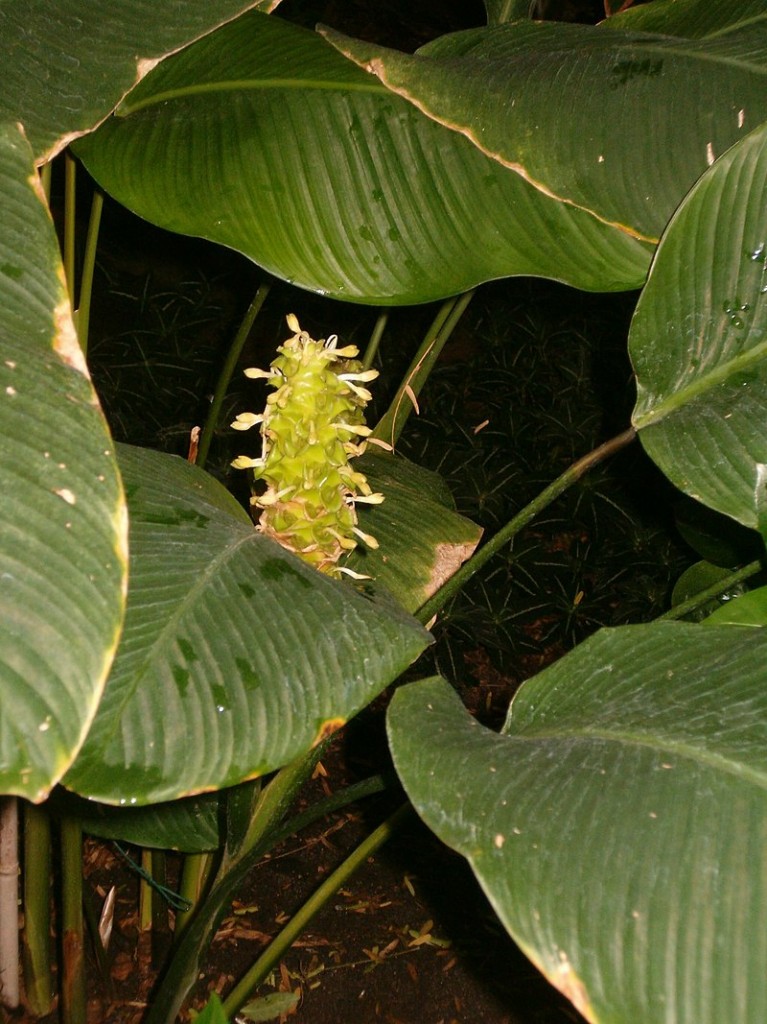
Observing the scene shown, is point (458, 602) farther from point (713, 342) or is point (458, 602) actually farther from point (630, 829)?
point (630, 829)

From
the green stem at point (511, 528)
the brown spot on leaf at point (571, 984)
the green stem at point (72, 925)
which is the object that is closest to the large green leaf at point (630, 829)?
the brown spot on leaf at point (571, 984)

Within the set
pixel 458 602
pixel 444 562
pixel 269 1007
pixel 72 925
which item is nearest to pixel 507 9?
pixel 444 562

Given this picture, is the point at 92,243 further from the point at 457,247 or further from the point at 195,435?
the point at 457,247

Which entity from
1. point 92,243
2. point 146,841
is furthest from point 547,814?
point 92,243

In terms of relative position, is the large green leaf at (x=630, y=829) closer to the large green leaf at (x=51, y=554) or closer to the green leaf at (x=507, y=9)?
the large green leaf at (x=51, y=554)

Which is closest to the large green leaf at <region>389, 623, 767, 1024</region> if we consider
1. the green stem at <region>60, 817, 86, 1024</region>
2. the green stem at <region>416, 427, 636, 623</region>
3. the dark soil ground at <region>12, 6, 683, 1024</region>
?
the green stem at <region>416, 427, 636, 623</region>

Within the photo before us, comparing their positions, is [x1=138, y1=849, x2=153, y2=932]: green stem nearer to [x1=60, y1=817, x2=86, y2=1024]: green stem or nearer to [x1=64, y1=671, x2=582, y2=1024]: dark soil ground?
[x1=64, y1=671, x2=582, y2=1024]: dark soil ground
